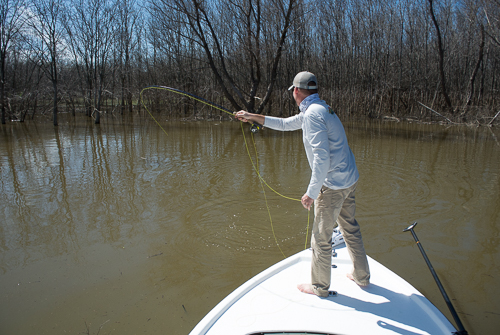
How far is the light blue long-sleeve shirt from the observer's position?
234cm

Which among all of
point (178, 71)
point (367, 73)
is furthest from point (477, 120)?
point (178, 71)

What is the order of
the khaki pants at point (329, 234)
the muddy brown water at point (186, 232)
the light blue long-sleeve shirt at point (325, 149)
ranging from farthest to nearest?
1. the muddy brown water at point (186, 232)
2. the khaki pants at point (329, 234)
3. the light blue long-sleeve shirt at point (325, 149)

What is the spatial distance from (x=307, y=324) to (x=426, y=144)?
1054 cm

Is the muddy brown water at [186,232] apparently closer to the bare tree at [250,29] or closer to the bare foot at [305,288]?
the bare foot at [305,288]

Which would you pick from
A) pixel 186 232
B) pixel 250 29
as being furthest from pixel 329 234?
pixel 250 29

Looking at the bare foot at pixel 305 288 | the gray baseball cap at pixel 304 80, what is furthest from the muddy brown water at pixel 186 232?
the gray baseball cap at pixel 304 80

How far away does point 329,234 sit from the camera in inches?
98.1

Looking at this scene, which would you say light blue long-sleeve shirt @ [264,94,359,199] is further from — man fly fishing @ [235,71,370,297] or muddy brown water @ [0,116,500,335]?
muddy brown water @ [0,116,500,335]

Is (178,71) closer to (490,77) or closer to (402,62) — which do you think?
(402,62)

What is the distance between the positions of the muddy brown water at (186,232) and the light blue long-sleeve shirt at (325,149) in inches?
56.9

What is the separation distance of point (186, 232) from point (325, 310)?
2369 mm

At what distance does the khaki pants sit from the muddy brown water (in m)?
0.91

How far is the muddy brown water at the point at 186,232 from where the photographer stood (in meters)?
2.87

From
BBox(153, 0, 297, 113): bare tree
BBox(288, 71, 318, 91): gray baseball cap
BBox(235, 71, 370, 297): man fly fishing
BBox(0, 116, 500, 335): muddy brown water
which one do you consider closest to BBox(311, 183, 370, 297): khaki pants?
BBox(235, 71, 370, 297): man fly fishing
